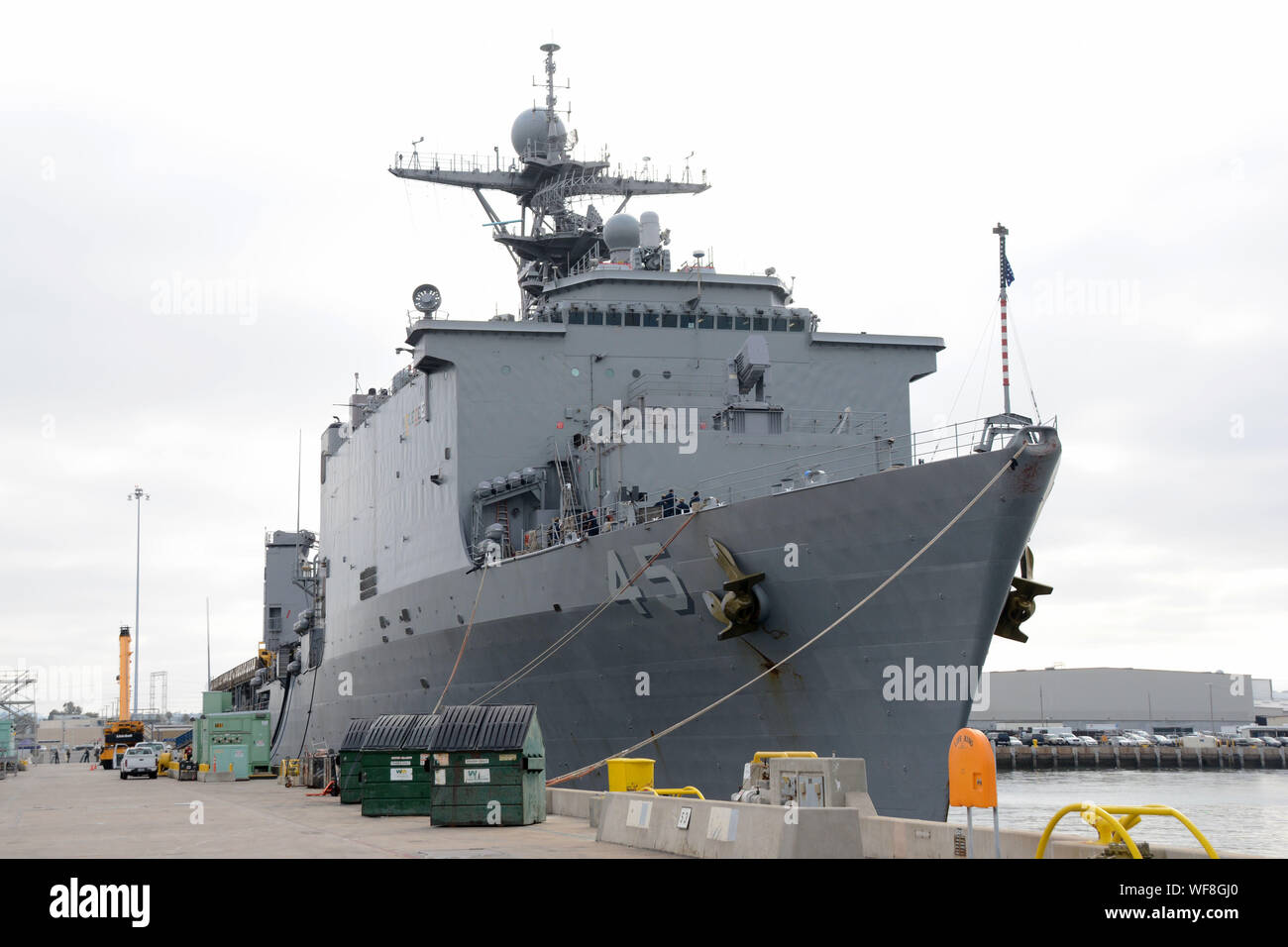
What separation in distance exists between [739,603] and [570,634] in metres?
3.90

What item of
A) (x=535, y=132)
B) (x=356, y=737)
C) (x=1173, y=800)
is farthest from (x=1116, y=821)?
(x=1173, y=800)

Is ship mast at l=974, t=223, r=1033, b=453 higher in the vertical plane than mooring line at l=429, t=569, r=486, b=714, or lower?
higher

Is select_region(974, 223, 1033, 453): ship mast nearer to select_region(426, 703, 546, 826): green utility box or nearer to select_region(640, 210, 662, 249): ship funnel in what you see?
select_region(426, 703, 546, 826): green utility box

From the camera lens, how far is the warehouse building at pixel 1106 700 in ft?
261

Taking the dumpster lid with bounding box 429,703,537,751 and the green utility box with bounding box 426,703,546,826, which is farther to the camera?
the dumpster lid with bounding box 429,703,537,751

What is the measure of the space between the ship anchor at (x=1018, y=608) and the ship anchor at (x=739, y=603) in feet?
9.40

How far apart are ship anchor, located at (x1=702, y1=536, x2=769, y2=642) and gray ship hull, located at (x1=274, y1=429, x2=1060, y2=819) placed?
192 mm

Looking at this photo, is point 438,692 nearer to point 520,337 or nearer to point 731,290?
point 520,337

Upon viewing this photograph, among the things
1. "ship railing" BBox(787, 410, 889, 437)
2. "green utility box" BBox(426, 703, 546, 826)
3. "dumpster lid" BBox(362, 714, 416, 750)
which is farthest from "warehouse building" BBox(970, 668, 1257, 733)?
"green utility box" BBox(426, 703, 546, 826)

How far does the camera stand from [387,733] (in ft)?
54.3

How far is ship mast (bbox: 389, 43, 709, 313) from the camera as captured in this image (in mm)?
27703
